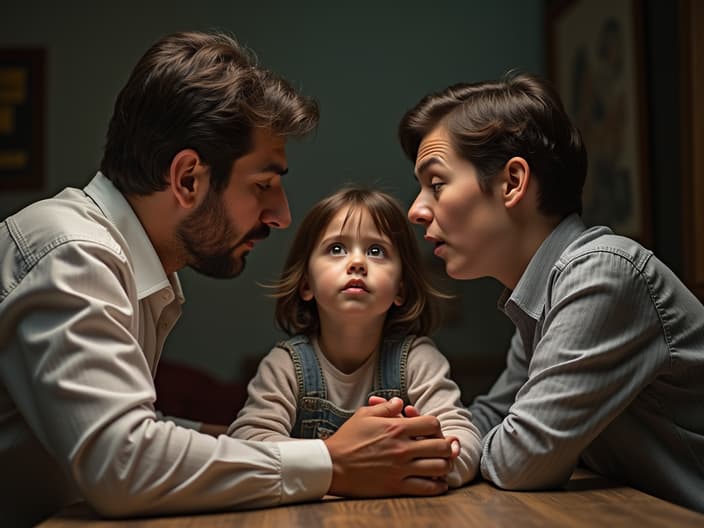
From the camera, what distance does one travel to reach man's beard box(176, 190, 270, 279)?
158cm

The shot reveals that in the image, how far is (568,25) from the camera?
13.3 feet

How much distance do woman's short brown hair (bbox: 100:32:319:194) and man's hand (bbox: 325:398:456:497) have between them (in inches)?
21.6

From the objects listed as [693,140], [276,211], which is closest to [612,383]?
[276,211]

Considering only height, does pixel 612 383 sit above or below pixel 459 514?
above

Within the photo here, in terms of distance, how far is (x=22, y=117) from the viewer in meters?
4.42

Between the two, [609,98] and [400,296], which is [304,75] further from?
[400,296]

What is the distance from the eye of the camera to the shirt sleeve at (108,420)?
112 centimetres

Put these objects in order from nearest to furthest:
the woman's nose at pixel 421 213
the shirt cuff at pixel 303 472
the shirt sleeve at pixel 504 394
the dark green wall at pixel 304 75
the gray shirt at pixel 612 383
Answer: the shirt cuff at pixel 303 472
the gray shirt at pixel 612 383
the woman's nose at pixel 421 213
the shirt sleeve at pixel 504 394
the dark green wall at pixel 304 75

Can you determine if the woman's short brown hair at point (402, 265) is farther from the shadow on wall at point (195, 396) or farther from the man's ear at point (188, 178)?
the shadow on wall at point (195, 396)

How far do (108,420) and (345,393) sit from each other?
589mm

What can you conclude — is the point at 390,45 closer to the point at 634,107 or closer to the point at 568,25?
the point at 568,25

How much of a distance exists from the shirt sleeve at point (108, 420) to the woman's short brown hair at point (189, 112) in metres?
0.35

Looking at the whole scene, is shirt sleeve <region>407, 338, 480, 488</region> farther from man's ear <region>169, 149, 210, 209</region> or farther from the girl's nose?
man's ear <region>169, 149, 210, 209</region>

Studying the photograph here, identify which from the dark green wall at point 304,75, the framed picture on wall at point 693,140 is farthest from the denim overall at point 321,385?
the dark green wall at point 304,75
